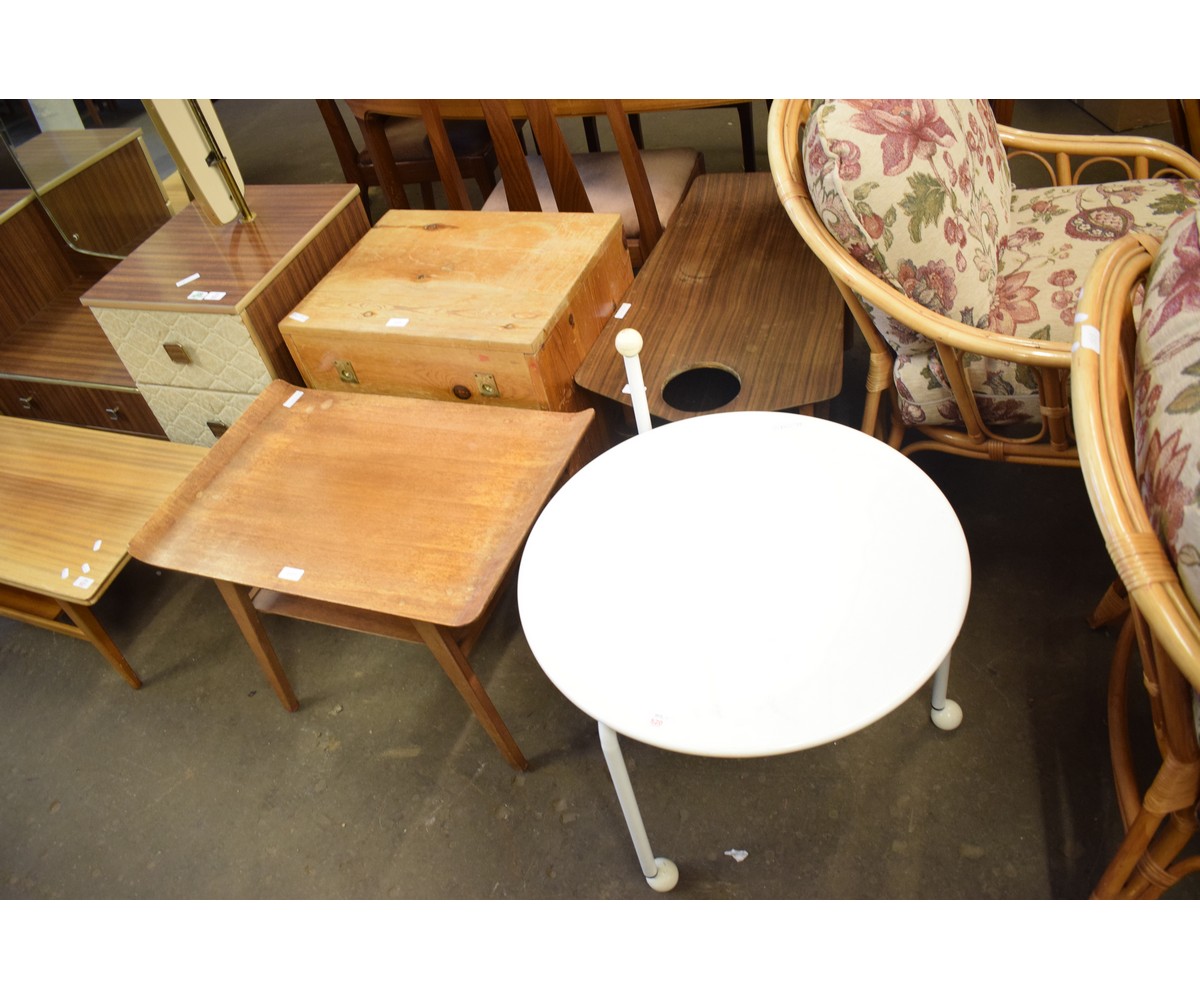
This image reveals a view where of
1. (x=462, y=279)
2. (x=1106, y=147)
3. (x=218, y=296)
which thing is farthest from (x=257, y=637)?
(x=1106, y=147)

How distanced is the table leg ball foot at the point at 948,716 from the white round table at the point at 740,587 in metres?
0.48

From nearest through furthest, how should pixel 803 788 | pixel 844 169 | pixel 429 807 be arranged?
1. pixel 844 169
2. pixel 803 788
3. pixel 429 807

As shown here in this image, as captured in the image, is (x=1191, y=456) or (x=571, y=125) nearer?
(x=1191, y=456)

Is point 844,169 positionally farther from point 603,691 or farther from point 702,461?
point 603,691

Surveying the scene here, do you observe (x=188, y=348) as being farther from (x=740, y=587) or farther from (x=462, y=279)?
(x=740, y=587)

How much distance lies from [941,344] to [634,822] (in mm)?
851

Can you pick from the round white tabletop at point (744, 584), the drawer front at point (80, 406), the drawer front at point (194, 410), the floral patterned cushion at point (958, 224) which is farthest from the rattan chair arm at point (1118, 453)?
the drawer front at point (80, 406)

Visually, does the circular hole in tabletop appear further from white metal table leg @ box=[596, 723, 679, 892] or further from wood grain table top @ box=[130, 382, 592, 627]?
white metal table leg @ box=[596, 723, 679, 892]

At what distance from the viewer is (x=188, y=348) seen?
74.6 inches

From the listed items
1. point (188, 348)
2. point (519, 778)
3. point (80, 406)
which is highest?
point (188, 348)

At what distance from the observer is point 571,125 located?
364cm
